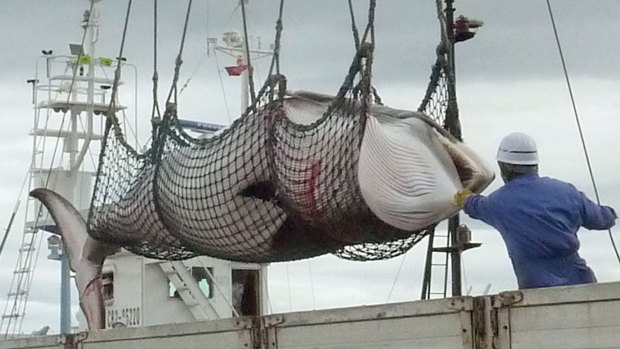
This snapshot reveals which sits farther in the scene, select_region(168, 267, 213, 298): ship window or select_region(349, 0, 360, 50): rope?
select_region(168, 267, 213, 298): ship window

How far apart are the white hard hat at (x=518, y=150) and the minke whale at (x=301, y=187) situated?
0.44m

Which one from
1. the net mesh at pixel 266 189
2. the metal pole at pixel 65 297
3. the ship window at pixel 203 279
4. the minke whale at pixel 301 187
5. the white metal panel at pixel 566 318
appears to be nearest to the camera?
the white metal panel at pixel 566 318

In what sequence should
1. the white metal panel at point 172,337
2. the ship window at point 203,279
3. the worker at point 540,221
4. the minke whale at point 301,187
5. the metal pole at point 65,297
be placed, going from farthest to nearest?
the metal pole at point 65,297
the ship window at point 203,279
the minke whale at point 301,187
the white metal panel at point 172,337
the worker at point 540,221

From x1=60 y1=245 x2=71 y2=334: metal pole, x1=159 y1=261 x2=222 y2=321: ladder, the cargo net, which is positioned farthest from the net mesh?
x1=60 y1=245 x2=71 y2=334: metal pole

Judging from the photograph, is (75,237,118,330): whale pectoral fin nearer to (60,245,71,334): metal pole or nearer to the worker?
the worker

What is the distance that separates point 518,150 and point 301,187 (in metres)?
1.46

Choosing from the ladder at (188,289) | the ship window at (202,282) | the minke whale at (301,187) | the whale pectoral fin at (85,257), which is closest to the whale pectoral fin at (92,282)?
the whale pectoral fin at (85,257)

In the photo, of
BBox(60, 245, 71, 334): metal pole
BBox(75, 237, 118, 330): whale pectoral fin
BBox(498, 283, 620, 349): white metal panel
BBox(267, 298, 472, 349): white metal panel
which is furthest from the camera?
BBox(60, 245, 71, 334): metal pole

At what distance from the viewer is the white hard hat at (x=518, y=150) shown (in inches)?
245

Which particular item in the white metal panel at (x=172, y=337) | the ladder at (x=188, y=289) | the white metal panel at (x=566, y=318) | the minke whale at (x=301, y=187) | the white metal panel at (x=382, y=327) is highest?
the ladder at (x=188, y=289)

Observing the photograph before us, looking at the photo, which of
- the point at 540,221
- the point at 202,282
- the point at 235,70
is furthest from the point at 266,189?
the point at 235,70

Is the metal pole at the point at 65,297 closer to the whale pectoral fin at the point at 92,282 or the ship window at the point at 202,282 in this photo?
the ship window at the point at 202,282

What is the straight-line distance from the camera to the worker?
19.8ft

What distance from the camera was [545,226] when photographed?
601 cm
